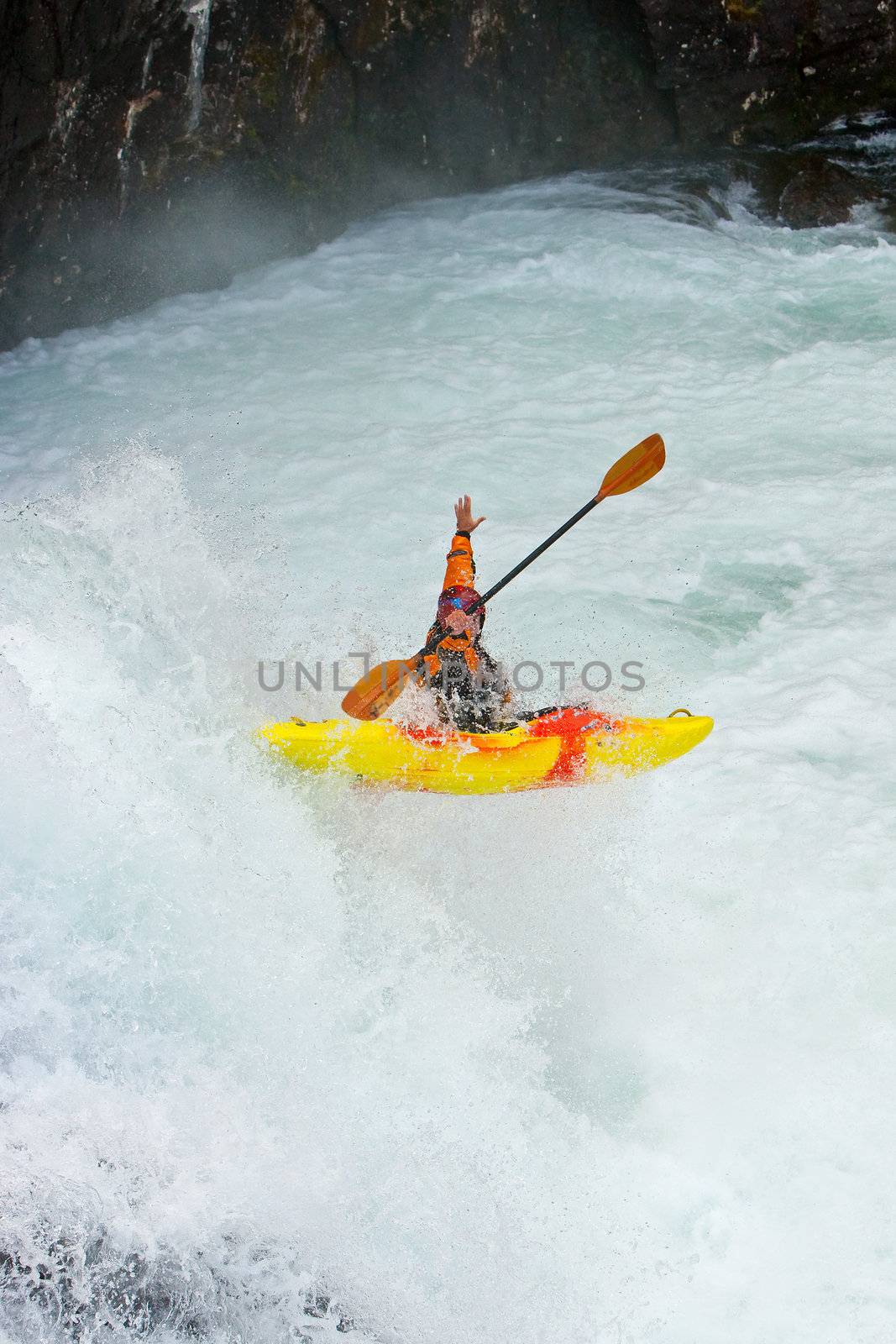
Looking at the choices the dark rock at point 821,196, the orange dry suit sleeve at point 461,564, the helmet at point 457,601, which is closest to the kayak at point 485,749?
the helmet at point 457,601

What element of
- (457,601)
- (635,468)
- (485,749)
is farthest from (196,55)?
(485,749)

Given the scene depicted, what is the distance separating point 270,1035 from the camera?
3557mm

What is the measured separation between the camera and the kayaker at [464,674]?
13.2 ft

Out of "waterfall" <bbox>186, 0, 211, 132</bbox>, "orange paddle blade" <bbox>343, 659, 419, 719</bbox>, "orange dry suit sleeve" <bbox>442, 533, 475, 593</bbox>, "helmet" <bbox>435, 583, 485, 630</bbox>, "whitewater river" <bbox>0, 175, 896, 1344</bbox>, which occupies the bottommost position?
"whitewater river" <bbox>0, 175, 896, 1344</bbox>

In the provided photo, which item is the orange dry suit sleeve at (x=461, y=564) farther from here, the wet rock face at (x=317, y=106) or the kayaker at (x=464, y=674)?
the wet rock face at (x=317, y=106)

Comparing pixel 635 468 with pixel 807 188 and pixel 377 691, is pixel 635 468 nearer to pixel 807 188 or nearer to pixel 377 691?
pixel 377 691

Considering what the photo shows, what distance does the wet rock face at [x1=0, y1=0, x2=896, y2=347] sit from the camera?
745cm

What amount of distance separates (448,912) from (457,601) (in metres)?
1.10

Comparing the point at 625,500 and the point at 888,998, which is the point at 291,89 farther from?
the point at 888,998

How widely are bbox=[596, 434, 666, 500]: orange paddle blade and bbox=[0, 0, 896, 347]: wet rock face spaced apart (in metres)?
4.93

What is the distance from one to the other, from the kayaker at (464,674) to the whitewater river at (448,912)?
0.35 metres

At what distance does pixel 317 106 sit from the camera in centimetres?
832

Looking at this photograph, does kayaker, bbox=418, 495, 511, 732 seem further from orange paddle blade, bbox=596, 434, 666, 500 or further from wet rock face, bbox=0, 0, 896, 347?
wet rock face, bbox=0, 0, 896, 347

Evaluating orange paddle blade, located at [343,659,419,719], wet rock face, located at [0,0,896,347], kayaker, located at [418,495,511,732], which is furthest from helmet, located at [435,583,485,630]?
wet rock face, located at [0,0,896,347]
